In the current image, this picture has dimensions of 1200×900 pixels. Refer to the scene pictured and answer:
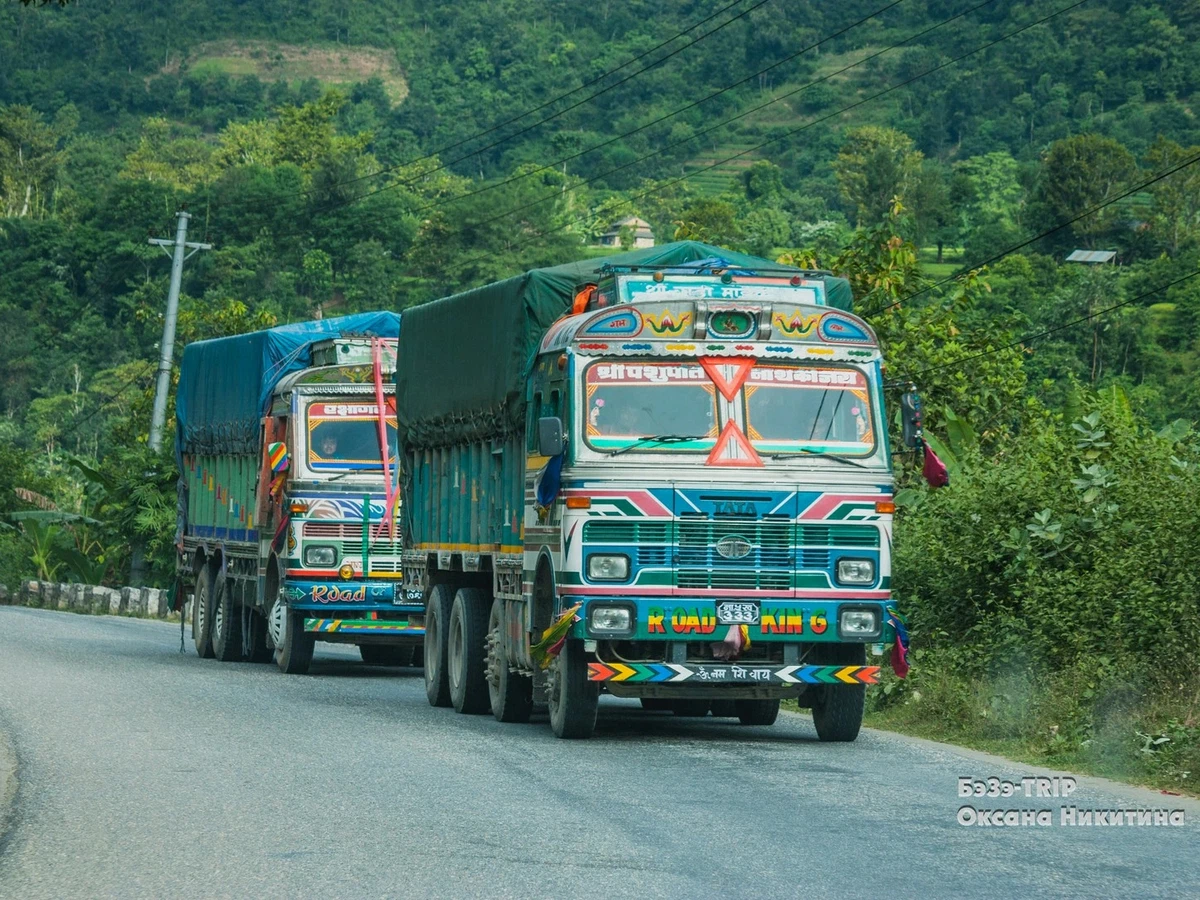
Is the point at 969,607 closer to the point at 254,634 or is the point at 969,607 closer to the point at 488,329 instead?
the point at 488,329

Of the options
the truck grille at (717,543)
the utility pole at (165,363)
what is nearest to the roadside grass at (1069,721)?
the truck grille at (717,543)

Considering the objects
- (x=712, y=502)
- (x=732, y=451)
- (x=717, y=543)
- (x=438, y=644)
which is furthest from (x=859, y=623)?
(x=438, y=644)

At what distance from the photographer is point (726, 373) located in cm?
1428

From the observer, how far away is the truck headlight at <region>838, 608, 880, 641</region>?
45.9 ft

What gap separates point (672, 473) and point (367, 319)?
33.3 ft

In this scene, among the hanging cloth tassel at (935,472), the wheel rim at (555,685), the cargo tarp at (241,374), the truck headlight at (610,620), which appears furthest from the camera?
the cargo tarp at (241,374)

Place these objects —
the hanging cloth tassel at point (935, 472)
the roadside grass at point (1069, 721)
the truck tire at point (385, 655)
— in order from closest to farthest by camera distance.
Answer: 1. the roadside grass at point (1069, 721)
2. the hanging cloth tassel at point (935, 472)
3. the truck tire at point (385, 655)

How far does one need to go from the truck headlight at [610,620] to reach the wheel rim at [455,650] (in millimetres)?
3652

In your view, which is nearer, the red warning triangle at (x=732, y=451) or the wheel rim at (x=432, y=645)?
the red warning triangle at (x=732, y=451)

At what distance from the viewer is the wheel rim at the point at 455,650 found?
17156mm

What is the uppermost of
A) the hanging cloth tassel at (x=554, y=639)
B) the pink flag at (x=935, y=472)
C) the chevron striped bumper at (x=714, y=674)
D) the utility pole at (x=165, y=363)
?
the utility pole at (x=165, y=363)

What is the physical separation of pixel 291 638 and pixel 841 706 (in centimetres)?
903

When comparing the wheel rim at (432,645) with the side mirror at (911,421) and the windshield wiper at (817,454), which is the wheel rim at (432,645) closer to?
the windshield wiper at (817,454)

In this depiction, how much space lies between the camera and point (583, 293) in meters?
15.3
